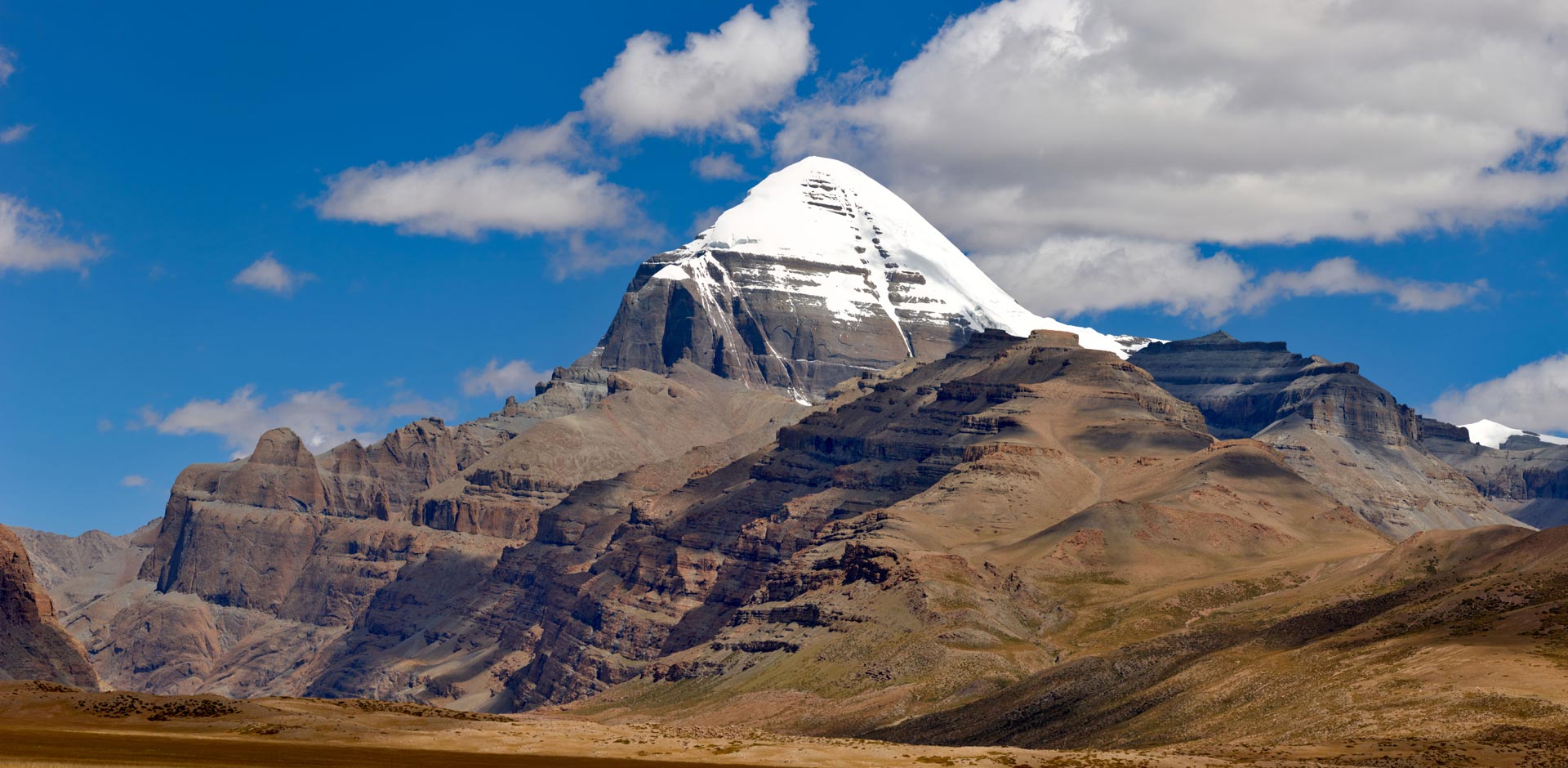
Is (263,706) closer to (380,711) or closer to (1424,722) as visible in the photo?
(380,711)

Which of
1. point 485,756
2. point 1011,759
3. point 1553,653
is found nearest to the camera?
point 485,756

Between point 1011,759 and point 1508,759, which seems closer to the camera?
point 1508,759

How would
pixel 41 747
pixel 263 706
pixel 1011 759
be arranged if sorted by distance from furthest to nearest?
pixel 263 706
pixel 1011 759
pixel 41 747

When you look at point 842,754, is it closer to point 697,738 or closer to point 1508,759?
point 697,738

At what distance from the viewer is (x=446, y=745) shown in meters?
162

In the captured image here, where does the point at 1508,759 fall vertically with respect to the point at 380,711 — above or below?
below

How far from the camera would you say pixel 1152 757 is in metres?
169

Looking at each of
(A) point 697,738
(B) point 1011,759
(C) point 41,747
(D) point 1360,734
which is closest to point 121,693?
(C) point 41,747

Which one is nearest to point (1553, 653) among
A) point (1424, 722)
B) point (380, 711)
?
point (1424, 722)

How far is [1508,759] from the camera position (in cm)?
15438

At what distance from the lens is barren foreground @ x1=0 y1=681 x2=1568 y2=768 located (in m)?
144

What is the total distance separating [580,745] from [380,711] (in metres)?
28.6

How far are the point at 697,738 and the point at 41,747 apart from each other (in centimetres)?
6881

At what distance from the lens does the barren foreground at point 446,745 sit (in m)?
144
